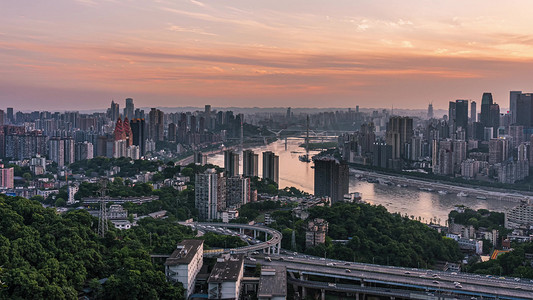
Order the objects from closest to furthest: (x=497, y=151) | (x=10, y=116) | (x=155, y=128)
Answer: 1. (x=497, y=151)
2. (x=155, y=128)
3. (x=10, y=116)

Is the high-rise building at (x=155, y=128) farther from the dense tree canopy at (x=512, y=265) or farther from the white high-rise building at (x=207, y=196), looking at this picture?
the dense tree canopy at (x=512, y=265)

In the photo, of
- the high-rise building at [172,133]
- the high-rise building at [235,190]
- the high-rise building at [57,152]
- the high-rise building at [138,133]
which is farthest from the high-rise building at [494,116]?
the high-rise building at [57,152]

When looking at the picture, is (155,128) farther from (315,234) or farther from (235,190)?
(315,234)

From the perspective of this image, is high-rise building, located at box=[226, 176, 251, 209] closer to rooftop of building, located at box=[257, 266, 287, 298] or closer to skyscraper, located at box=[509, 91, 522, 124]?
rooftop of building, located at box=[257, 266, 287, 298]

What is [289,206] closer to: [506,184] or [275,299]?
[275,299]

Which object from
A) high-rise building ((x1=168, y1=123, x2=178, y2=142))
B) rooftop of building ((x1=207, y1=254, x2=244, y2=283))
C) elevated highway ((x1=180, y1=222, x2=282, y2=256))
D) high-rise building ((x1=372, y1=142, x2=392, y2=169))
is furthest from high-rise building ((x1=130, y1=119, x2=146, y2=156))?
rooftop of building ((x1=207, y1=254, x2=244, y2=283))

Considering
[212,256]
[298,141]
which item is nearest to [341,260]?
[212,256]

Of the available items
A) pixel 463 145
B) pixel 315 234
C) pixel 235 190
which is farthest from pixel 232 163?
pixel 463 145
